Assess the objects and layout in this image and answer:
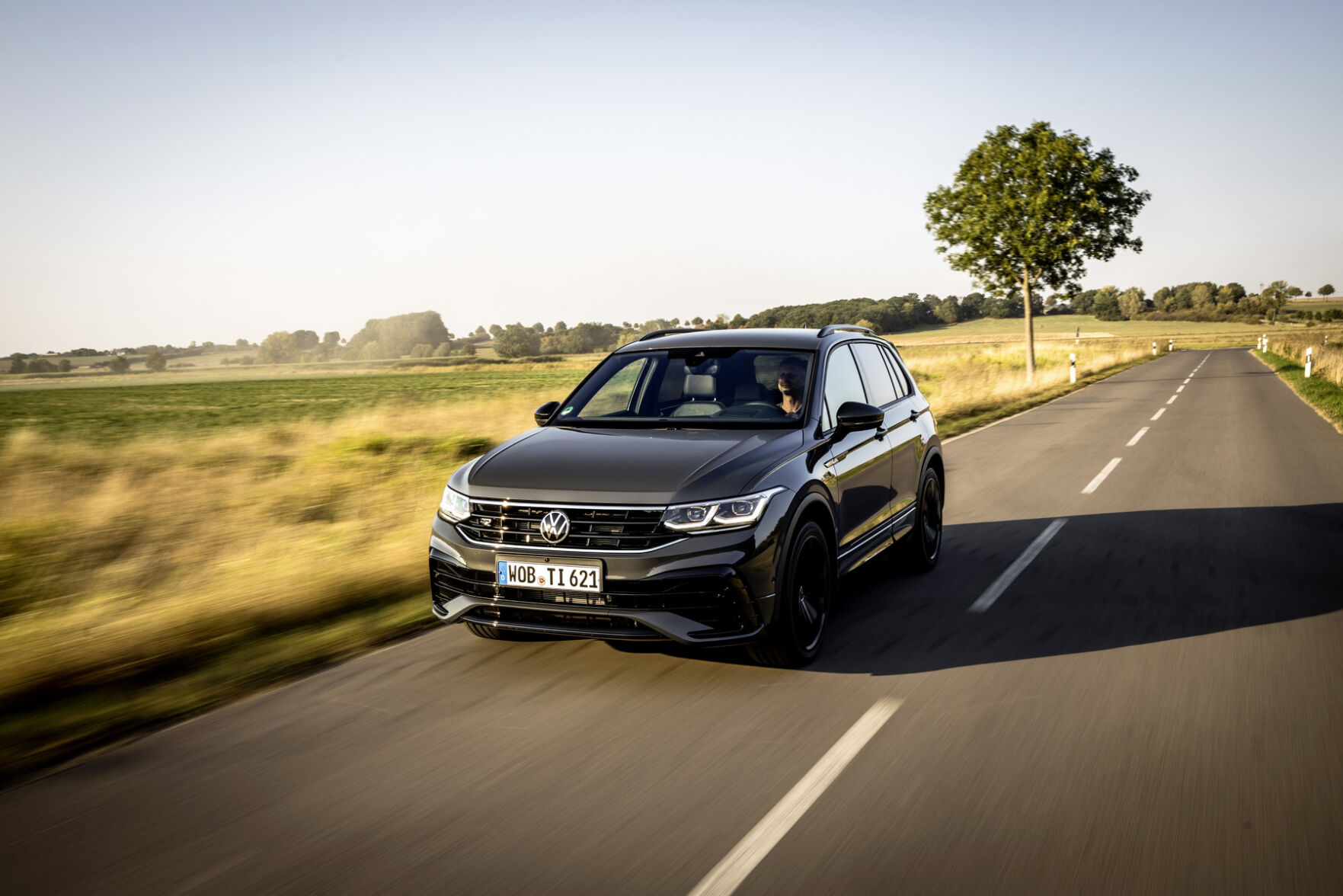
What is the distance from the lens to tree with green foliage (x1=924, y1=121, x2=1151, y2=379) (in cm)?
3278

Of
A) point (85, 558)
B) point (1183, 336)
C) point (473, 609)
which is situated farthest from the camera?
point (1183, 336)

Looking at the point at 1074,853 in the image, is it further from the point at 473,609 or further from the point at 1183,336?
the point at 1183,336

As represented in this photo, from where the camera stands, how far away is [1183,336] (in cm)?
11238

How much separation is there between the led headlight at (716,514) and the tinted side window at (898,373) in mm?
3101

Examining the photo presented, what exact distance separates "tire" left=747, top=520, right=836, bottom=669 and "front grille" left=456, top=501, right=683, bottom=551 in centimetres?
69

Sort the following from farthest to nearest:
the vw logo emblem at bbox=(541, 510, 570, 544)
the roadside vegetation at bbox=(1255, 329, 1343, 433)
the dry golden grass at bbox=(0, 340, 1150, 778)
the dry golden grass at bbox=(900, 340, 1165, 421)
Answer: the dry golden grass at bbox=(900, 340, 1165, 421) → the roadside vegetation at bbox=(1255, 329, 1343, 433) → the dry golden grass at bbox=(0, 340, 1150, 778) → the vw logo emblem at bbox=(541, 510, 570, 544)

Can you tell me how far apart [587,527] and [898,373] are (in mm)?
3871

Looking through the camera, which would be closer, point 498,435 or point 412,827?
point 412,827

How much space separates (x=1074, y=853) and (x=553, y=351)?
98518mm

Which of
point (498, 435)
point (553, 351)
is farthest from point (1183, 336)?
point (498, 435)

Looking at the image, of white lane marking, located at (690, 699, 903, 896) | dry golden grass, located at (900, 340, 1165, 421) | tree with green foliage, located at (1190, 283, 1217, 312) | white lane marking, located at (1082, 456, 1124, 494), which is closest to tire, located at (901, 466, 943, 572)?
white lane marking, located at (690, 699, 903, 896)

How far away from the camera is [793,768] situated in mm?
3842

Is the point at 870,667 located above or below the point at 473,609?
below

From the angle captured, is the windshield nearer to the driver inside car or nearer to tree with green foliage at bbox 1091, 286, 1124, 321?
the driver inside car
